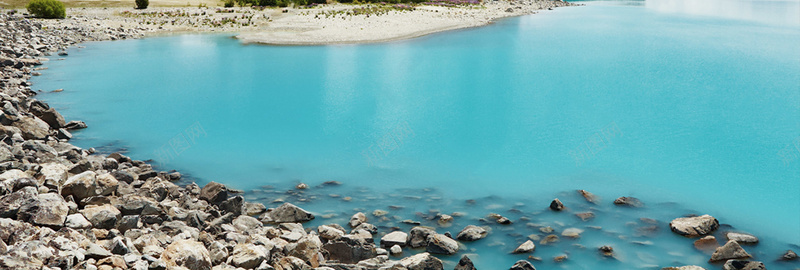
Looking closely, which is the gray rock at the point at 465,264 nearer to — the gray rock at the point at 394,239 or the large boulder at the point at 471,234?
the large boulder at the point at 471,234

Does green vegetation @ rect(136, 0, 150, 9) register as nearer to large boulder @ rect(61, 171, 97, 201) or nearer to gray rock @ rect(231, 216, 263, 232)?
large boulder @ rect(61, 171, 97, 201)

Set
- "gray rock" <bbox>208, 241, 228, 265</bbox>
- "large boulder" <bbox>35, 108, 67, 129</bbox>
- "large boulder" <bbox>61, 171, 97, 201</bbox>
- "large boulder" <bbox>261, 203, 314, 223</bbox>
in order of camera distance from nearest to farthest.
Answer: "gray rock" <bbox>208, 241, 228, 265</bbox> → "large boulder" <bbox>61, 171, 97, 201</bbox> → "large boulder" <bbox>261, 203, 314, 223</bbox> → "large boulder" <bbox>35, 108, 67, 129</bbox>

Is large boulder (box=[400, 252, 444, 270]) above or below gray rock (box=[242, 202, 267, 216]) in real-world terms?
above

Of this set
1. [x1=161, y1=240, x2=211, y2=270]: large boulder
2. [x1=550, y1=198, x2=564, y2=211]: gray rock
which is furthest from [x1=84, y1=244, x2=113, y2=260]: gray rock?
[x1=550, y1=198, x2=564, y2=211]: gray rock

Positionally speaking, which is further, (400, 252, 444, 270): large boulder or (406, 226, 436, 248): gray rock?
(406, 226, 436, 248): gray rock

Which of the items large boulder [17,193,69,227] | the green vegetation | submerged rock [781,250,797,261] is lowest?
submerged rock [781,250,797,261]

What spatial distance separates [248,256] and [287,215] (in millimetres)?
4078

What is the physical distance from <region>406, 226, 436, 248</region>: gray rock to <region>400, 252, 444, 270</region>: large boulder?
1137mm

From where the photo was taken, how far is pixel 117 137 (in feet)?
79.5

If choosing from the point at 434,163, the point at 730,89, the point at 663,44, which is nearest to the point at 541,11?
the point at 663,44

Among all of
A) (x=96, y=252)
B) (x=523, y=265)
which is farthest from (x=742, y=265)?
(x=96, y=252)

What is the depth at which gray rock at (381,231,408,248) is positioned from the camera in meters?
14.2

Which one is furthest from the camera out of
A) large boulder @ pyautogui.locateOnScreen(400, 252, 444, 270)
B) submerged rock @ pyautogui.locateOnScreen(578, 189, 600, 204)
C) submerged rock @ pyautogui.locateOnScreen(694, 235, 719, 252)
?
submerged rock @ pyautogui.locateOnScreen(578, 189, 600, 204)

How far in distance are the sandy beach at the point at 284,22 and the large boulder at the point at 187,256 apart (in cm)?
4034
